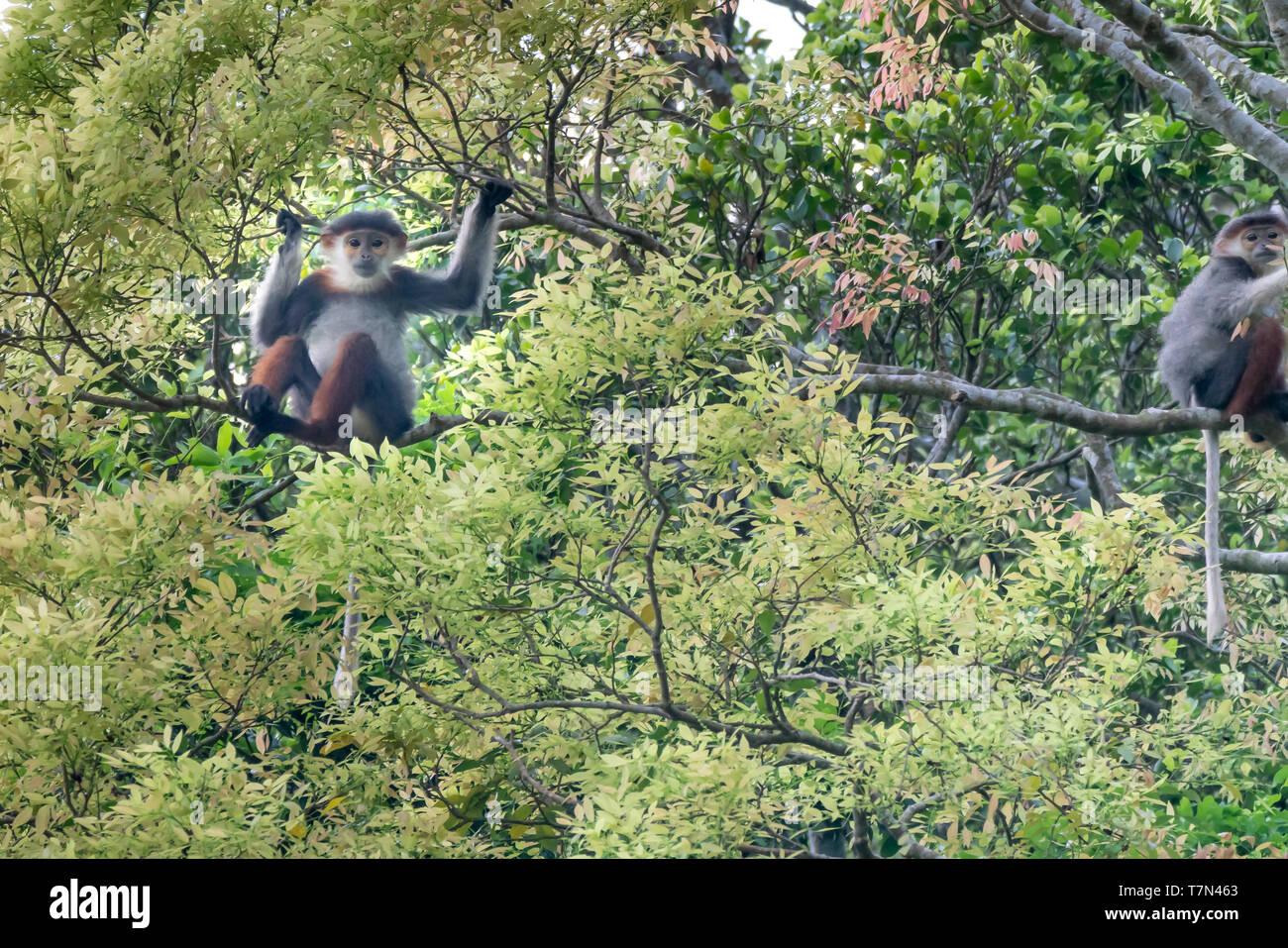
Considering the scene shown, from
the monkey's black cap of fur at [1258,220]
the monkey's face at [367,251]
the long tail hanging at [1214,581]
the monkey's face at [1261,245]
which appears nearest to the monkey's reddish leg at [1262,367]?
the monkey's face at [1261,245]

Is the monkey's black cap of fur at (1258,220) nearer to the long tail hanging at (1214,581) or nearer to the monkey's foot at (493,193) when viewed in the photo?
the long tail hanging at (1214,581)

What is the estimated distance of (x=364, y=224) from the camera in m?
3.46

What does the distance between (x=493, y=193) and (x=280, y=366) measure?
805mm

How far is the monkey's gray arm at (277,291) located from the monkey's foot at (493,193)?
0.50m

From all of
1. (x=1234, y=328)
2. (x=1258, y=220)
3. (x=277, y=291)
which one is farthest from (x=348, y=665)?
(x=1258, y=220)

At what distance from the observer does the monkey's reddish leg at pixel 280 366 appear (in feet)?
10.9

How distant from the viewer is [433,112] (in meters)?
2.79

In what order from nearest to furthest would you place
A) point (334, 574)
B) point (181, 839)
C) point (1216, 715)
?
point (181, 839) → point (334, 574) → point (1216, 715)

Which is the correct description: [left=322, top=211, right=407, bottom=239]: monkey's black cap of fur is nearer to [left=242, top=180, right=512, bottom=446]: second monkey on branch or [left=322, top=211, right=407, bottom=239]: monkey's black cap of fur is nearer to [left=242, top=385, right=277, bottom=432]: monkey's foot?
[left=242, top=180, right=512, bottom=446]: second monkey on branch

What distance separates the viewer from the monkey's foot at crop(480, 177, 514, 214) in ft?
9.83

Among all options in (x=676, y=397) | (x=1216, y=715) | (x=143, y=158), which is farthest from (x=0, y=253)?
(x=1216, y=715)

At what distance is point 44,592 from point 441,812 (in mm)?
909
